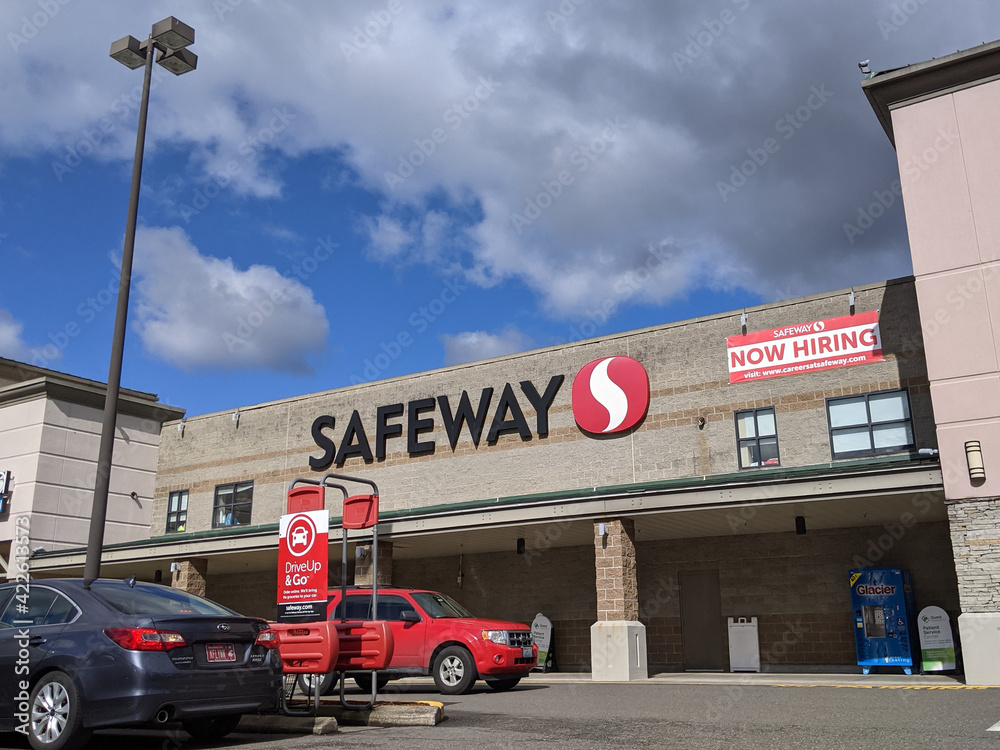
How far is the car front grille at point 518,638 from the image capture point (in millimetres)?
14790

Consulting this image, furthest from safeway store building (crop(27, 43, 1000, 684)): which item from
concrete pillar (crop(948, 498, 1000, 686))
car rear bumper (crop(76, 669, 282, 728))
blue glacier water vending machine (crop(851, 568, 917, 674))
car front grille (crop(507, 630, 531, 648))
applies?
car rear bumper (crop(76, 669, 282, 728))

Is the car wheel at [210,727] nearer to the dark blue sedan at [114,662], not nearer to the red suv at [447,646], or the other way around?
the dark blue sedan at [114,662]

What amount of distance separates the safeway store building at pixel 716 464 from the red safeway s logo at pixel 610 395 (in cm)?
5

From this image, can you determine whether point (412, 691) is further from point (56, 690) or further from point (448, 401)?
point (448, 401)

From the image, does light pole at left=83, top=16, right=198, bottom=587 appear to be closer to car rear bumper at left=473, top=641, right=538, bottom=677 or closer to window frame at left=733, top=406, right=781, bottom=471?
car rear bumper at left=473, top=641, right=538, bottom=677

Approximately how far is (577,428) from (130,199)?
508 inches

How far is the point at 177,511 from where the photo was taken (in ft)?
100

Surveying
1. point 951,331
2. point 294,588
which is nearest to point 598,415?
point 951,331

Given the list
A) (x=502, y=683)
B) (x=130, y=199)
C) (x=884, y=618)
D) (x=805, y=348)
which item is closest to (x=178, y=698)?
(x=502, y=683)

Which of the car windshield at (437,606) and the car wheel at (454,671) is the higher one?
the car windshield at (437,606)

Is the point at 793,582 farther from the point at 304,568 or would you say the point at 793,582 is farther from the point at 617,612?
the point at 304,568

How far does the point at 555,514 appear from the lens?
19.2 meters

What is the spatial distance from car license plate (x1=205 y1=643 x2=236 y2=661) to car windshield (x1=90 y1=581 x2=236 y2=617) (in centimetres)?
48

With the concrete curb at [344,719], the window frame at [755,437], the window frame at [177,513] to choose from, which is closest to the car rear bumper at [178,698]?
the concrete curb at [344,719]
